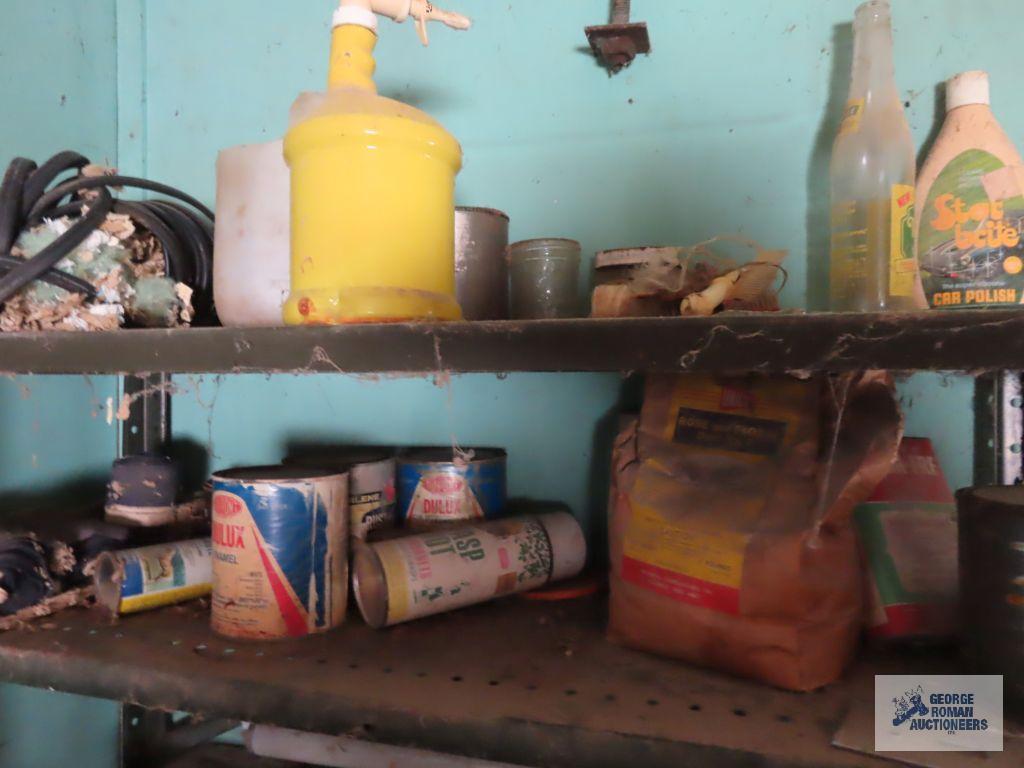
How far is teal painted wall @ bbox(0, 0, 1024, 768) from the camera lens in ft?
2.53

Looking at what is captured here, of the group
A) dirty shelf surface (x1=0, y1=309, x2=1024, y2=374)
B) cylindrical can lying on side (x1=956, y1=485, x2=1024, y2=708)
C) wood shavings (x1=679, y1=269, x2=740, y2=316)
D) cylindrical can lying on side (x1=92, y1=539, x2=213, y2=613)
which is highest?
wood shavings (x1=679, y1=269, x2=740, y2=316)

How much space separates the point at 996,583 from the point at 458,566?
1.47 feet

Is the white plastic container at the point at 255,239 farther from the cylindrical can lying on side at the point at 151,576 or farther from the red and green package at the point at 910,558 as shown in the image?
the red and green package at the point at 910,558

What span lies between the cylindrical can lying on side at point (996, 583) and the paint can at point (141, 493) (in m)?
0.84

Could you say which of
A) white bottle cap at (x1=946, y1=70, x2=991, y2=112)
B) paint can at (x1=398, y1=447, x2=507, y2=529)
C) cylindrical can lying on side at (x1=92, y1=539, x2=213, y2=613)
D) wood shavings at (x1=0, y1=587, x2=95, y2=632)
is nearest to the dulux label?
paint can at (x1=398, y1=447, x2=507, y2=529)

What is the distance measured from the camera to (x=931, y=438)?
74 cm

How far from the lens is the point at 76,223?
0.65m

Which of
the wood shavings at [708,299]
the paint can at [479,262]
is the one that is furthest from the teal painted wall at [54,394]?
the wood shavings at [708,299]

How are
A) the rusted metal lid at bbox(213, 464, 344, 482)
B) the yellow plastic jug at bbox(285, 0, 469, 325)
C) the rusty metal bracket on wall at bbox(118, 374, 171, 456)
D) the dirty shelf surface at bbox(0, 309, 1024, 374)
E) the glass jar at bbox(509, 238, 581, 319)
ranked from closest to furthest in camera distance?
the dirty shelf surface at bbox(0, 309, 1024, 374)
the yellow plastic jug at bbox(285, 0, 469, 325)
the rusted metal lid at bbox(213, 464, 344, 482)
the glass jar at bbox(509, 238, 581, 319)
the rusty metal bracket on wall at bbox(118, 374, 171, 456)

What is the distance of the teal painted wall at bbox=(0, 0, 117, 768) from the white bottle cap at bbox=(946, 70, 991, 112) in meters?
1.12

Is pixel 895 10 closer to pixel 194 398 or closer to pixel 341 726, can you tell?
pixel 341 726

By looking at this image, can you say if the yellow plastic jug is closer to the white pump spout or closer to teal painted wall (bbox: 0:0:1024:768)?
the white pump spout

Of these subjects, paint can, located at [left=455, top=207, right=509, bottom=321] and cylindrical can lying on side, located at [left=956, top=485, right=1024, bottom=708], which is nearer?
cylindrical can lying on side, located at [left=956, top=485, right=1024, bottom=708]

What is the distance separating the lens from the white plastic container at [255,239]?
2.13 ft
